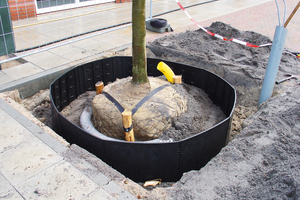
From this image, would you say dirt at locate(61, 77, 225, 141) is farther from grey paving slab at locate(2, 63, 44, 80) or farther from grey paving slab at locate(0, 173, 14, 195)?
grey paving slab at locate(0, 173, 14, 195)

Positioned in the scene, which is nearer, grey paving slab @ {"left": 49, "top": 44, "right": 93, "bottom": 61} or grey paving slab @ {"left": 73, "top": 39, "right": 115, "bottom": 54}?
grey paving slab @ {"left": 49, "top": 44, "right": 93, "bottom": 61}

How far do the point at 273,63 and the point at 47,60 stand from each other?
13.7 ft

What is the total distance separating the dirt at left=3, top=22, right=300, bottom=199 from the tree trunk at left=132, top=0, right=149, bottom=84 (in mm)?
1381

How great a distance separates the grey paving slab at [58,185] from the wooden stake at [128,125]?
0.81 meters

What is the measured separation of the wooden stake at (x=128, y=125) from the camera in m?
3.07

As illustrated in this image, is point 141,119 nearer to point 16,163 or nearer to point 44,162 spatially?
point 44,162

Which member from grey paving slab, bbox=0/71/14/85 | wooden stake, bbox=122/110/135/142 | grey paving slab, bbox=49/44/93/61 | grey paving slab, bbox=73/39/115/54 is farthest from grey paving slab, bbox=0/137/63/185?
grey paving slab, bbox=73/39/115/54

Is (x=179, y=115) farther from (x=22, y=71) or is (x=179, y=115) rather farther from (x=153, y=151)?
(x=22, y=71)

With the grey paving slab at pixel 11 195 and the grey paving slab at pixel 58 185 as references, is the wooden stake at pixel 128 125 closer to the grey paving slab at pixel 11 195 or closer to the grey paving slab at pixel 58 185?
the grey paving slab at pixel 58 185

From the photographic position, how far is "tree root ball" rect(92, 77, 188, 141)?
133 inches

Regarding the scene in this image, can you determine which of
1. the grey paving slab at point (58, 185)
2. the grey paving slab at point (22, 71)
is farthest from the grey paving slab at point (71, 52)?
the grey paving slab at point (58, 185)

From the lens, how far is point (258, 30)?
288 inches

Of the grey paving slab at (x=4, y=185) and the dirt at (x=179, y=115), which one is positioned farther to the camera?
the dirt at (x=179, y=115)

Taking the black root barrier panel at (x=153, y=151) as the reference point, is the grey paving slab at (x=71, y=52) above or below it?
above
